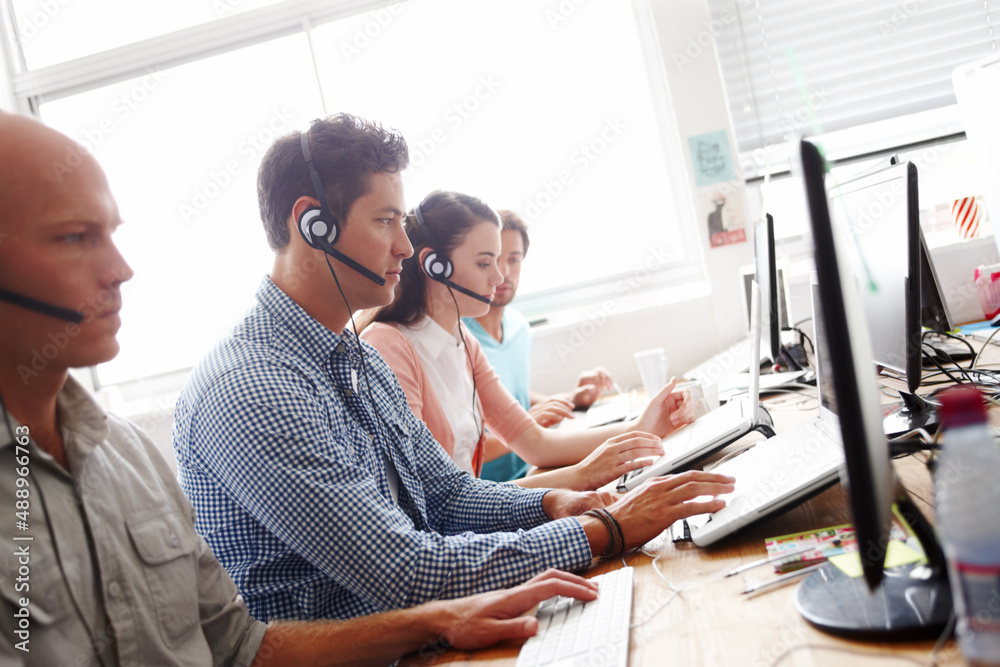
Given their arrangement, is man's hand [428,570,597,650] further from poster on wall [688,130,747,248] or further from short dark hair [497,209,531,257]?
poster on wall [688,130,747,248]

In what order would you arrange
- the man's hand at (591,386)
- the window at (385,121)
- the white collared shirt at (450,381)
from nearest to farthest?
the white collared shirt at (450,381)
the man's hand at (591,386)
the window at (385,121)

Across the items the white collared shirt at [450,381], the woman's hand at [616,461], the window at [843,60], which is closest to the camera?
the woman's hand at [616,461]

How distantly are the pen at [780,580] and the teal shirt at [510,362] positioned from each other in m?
1.45

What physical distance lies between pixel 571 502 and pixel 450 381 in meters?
0.75

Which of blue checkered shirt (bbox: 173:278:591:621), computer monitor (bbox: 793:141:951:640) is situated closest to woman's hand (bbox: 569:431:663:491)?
blue checkered shirt (bbox: 173:278:591:621)

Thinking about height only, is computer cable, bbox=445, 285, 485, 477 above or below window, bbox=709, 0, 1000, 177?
below

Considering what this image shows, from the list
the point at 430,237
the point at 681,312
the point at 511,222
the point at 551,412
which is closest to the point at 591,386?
the point at 551,412

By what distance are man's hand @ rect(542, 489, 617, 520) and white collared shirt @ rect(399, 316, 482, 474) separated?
62 centimetres

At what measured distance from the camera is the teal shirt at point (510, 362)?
7.27 ft

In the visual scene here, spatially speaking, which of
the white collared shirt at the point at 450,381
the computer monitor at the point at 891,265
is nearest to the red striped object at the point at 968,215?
the computer monitor at the point at 891,265

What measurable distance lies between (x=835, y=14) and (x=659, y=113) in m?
0.69

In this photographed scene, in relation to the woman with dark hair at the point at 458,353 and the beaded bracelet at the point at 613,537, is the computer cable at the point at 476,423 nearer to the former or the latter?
the woman with dark hair at the point at 458,353

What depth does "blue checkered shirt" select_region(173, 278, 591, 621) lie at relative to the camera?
2.96ft

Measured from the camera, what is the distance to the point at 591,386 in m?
2.44
